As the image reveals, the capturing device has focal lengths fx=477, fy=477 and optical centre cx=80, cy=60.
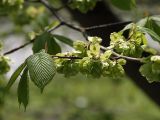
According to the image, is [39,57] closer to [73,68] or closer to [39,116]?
[73,68]

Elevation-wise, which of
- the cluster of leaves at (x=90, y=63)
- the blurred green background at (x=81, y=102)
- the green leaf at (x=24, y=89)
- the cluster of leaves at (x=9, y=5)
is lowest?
the blurred green background at (x=81, y=102)

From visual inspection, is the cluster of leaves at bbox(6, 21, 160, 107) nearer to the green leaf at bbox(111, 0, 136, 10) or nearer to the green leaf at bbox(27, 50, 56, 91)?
the green leaf at bbox(27, 50, 56, 91)

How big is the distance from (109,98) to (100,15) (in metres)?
4.39

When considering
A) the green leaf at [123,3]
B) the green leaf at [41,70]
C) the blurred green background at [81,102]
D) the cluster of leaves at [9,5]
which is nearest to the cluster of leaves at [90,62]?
the green leaf at [41,70]

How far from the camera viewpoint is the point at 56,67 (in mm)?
1368

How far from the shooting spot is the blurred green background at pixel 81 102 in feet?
17.3

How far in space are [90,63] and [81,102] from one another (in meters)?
4.09

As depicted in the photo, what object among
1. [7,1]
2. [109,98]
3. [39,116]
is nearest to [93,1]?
[7,1]

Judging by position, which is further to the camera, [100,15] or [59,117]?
[59,117]

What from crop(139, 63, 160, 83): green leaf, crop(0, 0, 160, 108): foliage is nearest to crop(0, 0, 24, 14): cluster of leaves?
crop(0, 0, 160, 108): foliage

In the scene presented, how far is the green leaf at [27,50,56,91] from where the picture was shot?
1.25m

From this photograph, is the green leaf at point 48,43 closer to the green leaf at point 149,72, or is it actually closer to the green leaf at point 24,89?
the green leaf at point 24,89

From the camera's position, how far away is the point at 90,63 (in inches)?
50.3

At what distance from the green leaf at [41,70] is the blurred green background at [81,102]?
3.50 metres
